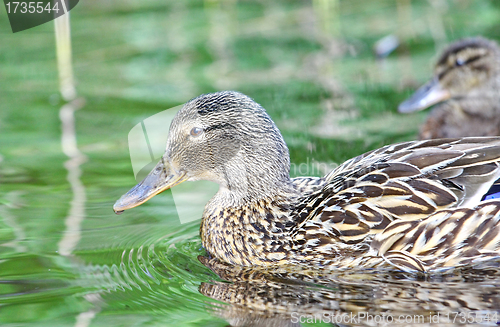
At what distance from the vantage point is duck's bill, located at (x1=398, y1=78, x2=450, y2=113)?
792 cm

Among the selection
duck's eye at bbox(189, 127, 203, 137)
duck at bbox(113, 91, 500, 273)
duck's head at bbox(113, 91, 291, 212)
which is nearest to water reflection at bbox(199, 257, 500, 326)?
duck at bbox(113, 91, 500, 273)

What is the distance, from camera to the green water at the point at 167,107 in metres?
4.35

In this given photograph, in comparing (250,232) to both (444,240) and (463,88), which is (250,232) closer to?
(444,240)

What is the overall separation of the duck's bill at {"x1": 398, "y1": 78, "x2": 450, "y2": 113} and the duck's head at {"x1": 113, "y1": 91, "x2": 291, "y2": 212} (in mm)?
3095

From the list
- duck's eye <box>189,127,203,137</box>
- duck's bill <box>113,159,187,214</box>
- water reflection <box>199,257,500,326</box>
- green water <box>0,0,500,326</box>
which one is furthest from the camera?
duck's eye <box>189,127,203,137</box>

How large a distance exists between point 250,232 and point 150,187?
80cm

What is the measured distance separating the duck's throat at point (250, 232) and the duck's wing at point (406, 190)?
185mm

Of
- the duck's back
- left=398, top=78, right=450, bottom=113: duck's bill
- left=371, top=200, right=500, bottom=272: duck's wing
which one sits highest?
left=398, top=78, right=450, bottom=113: duck's bill

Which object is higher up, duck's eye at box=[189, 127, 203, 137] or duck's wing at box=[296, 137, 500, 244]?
duck's eye at box=[189, 127, 203, 137]

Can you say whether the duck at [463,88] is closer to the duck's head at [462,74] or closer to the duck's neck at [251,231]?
the duck's head at [462,74]

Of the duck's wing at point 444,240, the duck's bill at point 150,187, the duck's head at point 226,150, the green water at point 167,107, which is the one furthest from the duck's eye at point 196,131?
the duck's wing at point 444,240

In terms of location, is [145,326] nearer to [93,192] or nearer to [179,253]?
[179,253]

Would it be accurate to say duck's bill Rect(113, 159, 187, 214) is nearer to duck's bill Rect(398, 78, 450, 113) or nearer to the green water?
the green water

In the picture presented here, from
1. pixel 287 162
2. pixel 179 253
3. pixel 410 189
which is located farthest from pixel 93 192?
pixel 410 189
